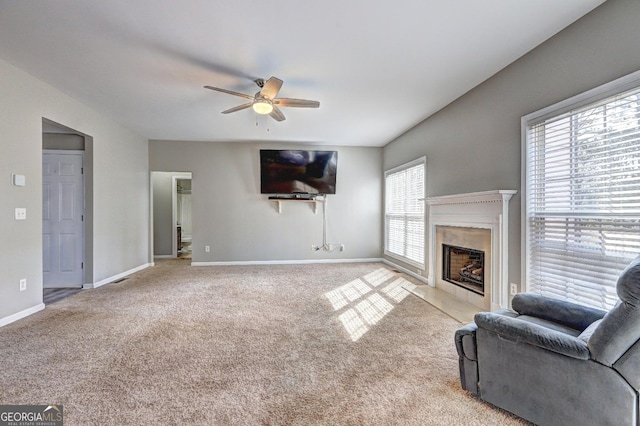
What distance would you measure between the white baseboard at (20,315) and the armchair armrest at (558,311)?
4.77 metres

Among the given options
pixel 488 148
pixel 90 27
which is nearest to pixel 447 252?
pixel 488 148

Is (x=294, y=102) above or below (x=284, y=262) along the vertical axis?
above

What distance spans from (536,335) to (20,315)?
473 centimetres

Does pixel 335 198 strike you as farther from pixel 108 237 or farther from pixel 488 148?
pixel 108 237

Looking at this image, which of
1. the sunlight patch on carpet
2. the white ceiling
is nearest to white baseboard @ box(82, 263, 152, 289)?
the white ceiling

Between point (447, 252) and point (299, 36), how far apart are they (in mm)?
3516

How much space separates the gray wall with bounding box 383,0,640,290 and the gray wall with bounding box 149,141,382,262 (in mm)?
2181

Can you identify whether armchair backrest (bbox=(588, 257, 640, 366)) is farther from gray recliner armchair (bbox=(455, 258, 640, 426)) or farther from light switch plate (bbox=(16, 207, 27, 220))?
light switch plate (bbox=(16, 207, 27, 220))

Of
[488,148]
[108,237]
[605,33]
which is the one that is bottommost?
[108,237]

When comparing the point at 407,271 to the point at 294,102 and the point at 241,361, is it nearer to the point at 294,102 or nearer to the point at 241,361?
the point at 294,102

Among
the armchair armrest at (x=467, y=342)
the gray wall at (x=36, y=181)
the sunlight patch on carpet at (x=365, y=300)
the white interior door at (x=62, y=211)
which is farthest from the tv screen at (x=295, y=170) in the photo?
the armchair armrest at (x=467, y=342)

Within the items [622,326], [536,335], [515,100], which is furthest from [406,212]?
[622,326]

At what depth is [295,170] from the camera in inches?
250

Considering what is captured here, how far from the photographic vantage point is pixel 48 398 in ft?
5.90
